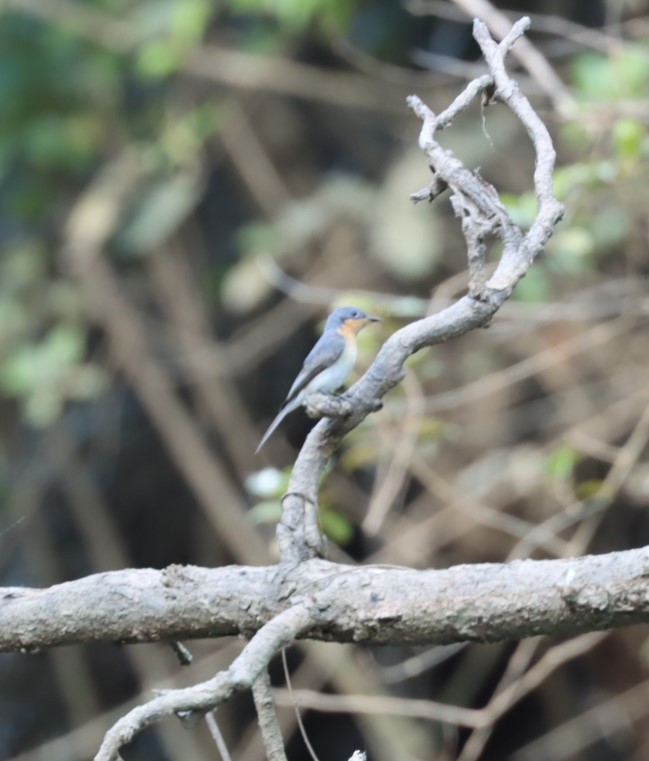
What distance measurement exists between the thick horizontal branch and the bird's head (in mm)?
874

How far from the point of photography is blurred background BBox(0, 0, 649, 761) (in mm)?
4453

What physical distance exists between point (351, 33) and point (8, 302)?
1982 millimetres

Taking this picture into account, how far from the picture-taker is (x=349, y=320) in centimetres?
256

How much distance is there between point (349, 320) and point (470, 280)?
2.97 feet

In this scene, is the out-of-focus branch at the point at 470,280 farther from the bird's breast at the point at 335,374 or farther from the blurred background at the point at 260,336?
the blurred background at the point at 260,336

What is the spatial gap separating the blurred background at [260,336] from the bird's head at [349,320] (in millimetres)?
1181

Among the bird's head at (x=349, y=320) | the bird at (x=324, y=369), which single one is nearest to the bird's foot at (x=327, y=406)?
the bird at (x=324, y=369)

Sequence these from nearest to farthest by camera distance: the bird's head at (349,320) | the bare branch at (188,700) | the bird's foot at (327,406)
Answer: the bare branch at (188,700) → the bird's foot at (327,406) → the bird's head at (349,320)

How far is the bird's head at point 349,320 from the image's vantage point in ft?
8.32

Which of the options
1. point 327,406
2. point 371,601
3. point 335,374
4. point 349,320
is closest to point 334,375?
point 335,374

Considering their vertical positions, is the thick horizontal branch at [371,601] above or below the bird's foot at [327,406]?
below

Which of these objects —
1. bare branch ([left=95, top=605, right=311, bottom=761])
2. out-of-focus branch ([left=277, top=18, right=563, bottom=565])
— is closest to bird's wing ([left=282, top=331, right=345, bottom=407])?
out-of-focus branch ([left=277, top=18, right=563, bottom=565])

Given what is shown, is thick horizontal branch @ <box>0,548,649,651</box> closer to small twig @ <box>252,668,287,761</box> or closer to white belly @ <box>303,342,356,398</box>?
small twig @ <box>252,668,287,761</box>

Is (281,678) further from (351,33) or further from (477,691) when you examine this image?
(351,33)
